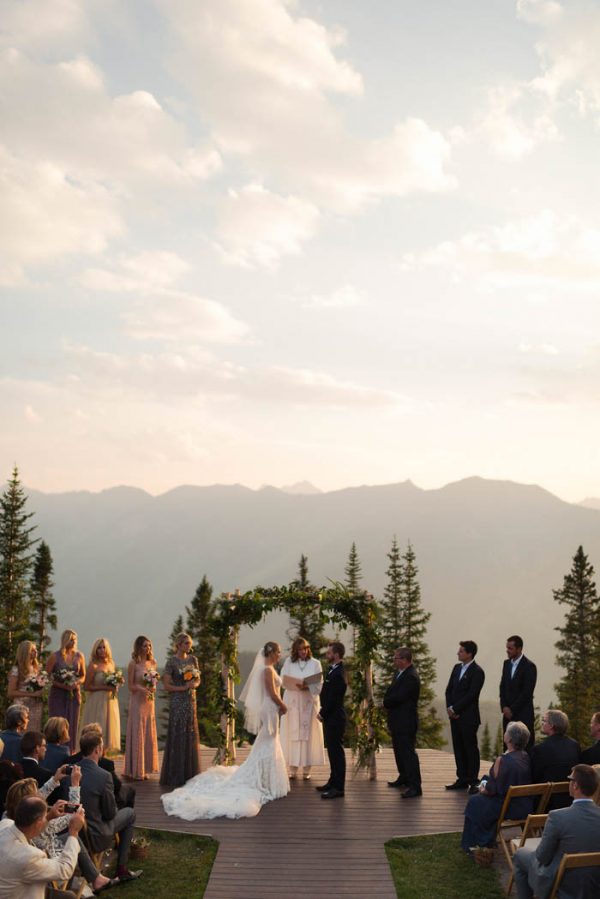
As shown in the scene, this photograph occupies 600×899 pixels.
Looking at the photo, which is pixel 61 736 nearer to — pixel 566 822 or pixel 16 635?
pixel 566 822

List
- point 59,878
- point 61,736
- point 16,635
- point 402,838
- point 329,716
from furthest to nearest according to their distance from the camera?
point 16,635, point 329,716, point 402,838, point 61,736, point 59,878

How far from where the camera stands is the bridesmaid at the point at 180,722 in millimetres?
12305

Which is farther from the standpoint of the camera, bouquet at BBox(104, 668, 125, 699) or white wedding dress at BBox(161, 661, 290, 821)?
bouquet at BBox(104, 668, 125, 699)

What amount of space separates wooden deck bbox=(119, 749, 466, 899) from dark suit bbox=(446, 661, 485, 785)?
0.43 meters

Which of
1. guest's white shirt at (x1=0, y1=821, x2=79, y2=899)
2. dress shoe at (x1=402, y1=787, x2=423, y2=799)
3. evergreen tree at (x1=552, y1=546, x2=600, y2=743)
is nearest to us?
guest's white shirt at (x1=0, y1=821, x2=79, y2=899)

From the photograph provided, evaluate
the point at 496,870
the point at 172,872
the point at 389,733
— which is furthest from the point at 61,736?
the point at 389,733

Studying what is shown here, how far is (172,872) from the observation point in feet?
28.5

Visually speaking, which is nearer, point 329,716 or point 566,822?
point 566,822

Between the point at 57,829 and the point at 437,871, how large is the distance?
4.24m

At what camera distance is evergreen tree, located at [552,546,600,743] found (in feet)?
163

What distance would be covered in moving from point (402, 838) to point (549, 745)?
88.5 inches

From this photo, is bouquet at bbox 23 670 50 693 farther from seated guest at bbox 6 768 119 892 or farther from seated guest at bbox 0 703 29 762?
seated guest at bbox 6 768 119 892

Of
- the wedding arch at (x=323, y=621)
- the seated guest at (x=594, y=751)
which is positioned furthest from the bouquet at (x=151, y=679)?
the seated guest at (x=594, y=751)

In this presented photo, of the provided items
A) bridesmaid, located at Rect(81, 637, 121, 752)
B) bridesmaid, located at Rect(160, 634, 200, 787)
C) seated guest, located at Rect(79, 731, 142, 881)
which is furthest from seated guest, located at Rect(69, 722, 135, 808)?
bridesmaid, located at Rect(81, 637, 121, 752)
